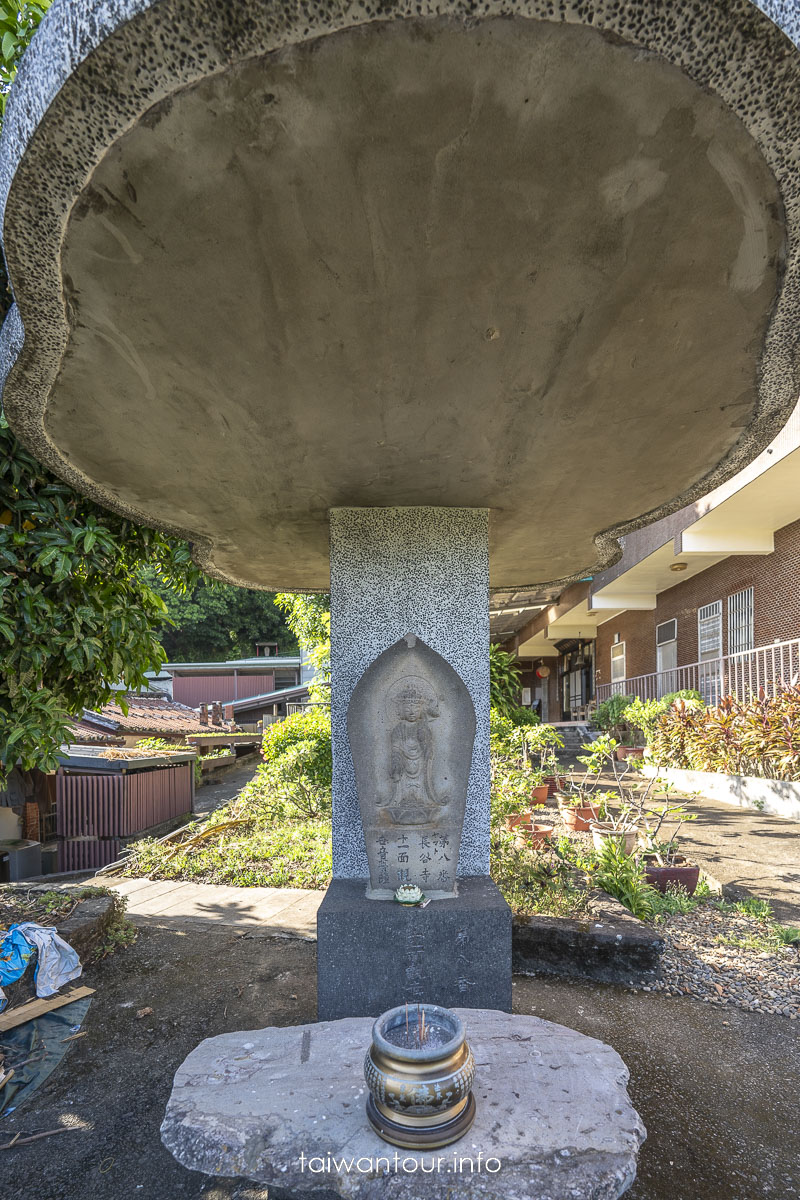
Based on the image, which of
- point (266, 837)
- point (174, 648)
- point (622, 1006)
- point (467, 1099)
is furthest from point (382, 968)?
point (174, 648)

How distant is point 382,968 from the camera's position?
309 cm

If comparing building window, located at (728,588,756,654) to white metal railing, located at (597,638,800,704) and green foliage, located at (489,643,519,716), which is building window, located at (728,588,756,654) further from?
green foliage, located at (489,643,519,716)

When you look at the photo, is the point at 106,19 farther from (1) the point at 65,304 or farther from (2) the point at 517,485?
→ (2) the point at 517,485

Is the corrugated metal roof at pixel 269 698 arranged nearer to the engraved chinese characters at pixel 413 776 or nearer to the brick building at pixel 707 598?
the brick building at pixel 707 598

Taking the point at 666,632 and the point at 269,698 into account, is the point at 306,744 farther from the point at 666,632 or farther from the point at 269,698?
the point at 269,698

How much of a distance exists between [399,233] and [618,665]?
19107mm

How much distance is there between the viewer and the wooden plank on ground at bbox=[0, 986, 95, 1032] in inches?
133

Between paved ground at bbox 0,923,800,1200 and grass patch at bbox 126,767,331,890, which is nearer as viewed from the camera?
paved ground at bbox 0,923,800,1200

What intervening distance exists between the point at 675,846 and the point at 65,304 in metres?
6.01

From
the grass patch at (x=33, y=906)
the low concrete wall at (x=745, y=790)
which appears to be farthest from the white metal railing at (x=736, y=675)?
the grass patch at (x=33, y=906)

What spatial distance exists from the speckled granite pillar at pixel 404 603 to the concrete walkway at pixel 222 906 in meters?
1.96

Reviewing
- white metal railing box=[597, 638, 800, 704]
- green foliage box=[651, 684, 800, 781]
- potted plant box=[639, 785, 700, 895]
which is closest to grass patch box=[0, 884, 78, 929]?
potted plant box=[639, 785, 700, 895]

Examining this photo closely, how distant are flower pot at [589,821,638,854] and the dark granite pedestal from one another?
258cm

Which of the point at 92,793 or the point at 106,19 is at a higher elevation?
the point at 106,19
